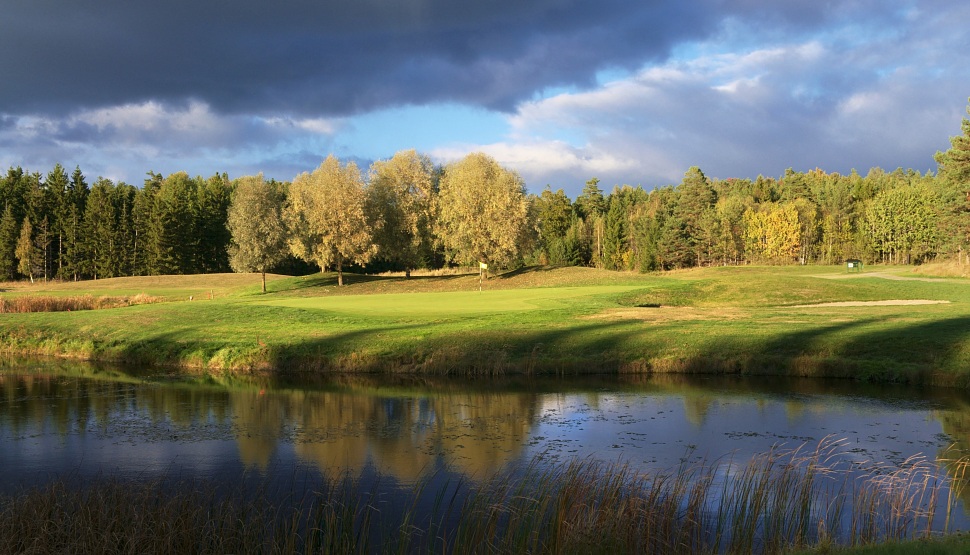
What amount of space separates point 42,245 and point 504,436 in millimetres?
90737

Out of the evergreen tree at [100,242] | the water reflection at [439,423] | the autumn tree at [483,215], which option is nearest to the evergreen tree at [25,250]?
the evergreen tree at [100,242]

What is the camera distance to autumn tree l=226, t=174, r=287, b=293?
6531cm

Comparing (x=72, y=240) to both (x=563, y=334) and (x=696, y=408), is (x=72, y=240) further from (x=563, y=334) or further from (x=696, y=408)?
(x=696, y=408)

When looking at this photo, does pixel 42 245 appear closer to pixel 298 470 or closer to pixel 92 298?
pixel 92 298

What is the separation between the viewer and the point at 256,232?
65.4 meters

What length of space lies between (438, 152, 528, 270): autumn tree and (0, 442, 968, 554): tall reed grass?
171 ft

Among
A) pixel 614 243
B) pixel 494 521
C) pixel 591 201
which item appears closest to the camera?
pixel 494 521

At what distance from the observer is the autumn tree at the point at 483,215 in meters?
63.3

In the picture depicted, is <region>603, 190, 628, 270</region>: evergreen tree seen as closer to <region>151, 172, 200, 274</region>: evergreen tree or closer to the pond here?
<region>151, 172, 200, 274</region>: evergreen tree

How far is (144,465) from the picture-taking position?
45.0ft

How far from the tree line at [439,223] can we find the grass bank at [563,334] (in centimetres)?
2179

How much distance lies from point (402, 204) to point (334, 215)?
8724mm

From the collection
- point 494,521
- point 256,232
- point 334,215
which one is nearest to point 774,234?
point 334,215

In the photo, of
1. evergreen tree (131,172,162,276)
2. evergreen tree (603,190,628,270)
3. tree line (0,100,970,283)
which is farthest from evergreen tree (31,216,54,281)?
evergreen tree (603,190,628,270)
